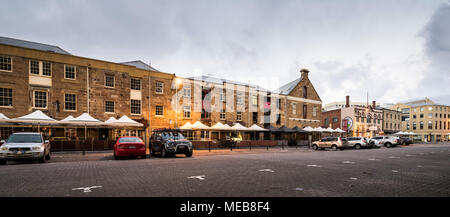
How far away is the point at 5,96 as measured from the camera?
20984mm

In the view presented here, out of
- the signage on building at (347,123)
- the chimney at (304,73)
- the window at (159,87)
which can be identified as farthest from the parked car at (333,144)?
the signage on building at (347,123)

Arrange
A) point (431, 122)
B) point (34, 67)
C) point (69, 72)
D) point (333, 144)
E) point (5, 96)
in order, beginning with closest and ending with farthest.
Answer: point (5, 96), point (34, 67), point (69, 72), point (333, 144), point (431, 122)

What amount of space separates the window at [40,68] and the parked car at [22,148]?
502 inches

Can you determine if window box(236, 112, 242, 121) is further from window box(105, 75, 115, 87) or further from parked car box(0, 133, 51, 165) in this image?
parked car box(0, 133, 51, 165)

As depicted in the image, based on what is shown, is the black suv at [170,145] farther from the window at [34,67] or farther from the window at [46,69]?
the window at [34,67]

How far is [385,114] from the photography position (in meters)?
66.6

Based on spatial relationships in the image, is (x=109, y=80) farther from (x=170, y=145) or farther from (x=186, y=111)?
(x=170, y=145)

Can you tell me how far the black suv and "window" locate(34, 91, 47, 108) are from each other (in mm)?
13360

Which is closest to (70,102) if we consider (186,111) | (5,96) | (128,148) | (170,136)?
(5,96)

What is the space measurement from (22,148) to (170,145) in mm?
7668

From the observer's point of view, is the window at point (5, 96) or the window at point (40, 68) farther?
the window at point (40, 68)

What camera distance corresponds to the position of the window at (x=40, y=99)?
871 inches
